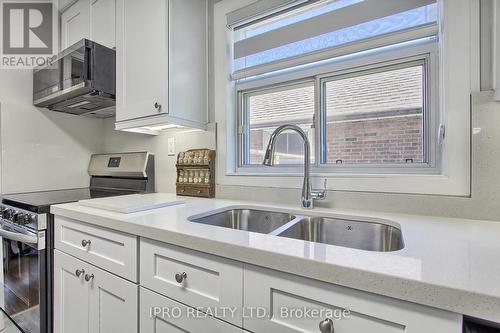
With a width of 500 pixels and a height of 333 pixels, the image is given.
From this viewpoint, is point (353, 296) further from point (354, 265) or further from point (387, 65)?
point (387, 65)

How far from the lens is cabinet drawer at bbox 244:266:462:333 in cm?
47

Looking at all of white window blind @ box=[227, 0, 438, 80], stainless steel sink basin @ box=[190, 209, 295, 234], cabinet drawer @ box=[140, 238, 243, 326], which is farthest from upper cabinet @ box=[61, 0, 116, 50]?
cabinet drawer @ box=[140, 238, 243, 326]

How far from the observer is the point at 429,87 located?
1.09m

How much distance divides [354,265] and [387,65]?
1.04m

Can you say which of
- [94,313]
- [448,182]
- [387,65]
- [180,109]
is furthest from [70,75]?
[448,182]

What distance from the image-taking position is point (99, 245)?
1035mm

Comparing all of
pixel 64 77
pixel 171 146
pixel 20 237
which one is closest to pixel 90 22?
pixel 64 77

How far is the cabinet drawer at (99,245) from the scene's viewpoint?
36.0 inches

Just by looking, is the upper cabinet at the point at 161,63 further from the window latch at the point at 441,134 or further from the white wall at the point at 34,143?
the window latch at the point at 441,134

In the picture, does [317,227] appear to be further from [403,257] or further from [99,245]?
[99,245]

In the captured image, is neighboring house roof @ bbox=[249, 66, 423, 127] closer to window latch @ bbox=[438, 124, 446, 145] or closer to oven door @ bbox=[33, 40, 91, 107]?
window latch @ bbox=[438, 124, 446, 145]

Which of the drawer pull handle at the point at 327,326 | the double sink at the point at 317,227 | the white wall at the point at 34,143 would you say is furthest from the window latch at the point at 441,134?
the white wall at the point at 34,143

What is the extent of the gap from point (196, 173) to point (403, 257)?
1244 mm

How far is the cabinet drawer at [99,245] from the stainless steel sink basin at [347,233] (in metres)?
0.56
